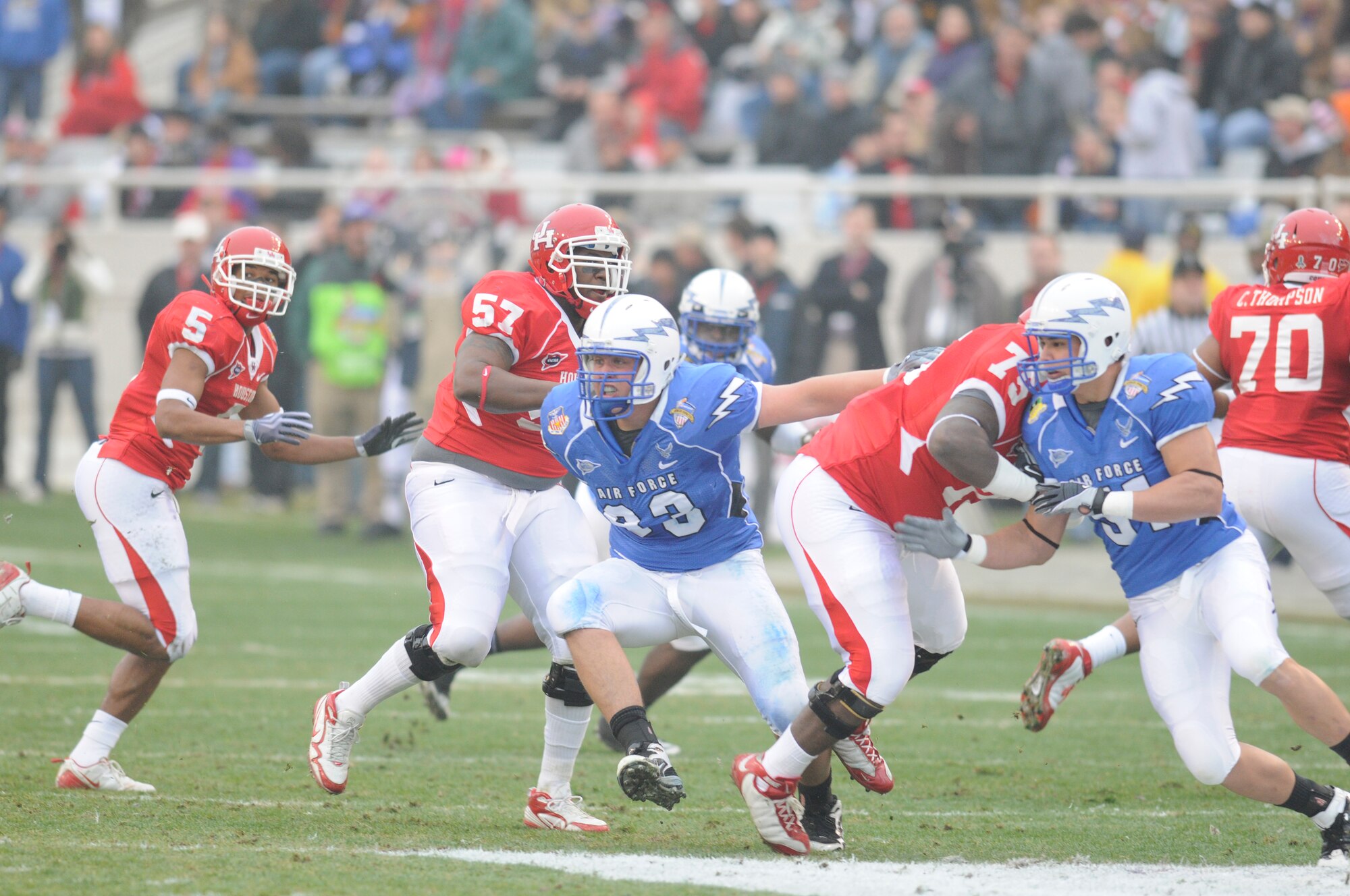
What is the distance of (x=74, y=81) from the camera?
17.4 m

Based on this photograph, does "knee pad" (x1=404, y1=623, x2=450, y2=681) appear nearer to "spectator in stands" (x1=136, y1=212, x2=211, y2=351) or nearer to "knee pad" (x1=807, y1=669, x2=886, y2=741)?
"knee pad" (x1=807, y1=669, x2=886, y2=741)

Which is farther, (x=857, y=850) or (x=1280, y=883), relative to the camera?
(x=857, y=850)

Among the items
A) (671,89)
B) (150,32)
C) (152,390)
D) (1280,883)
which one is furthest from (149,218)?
(1280,883)

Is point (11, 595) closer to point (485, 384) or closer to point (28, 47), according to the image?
point (485, 384)

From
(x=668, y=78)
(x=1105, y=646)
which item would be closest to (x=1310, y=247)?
(x=1105, y=646)

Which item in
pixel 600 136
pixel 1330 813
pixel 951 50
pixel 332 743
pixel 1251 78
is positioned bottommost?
pixel 332 743

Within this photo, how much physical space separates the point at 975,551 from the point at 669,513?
911 mm

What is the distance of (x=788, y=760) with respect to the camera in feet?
16.2

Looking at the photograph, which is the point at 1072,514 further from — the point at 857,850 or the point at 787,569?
the point at 787,569

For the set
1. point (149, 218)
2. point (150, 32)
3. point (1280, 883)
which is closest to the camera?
point (1280, 883)

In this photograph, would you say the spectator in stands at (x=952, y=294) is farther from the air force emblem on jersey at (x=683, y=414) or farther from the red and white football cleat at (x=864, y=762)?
the air force emblem on jersey at (x=683, y=414)

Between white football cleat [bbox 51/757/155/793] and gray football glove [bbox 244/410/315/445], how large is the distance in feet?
3.90

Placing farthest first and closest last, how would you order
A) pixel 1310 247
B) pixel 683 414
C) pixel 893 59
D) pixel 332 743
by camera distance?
pixel 893 59 → pixel 1310 247 → pixel 332 743 → pixel 683 414

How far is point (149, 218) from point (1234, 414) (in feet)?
36.9
